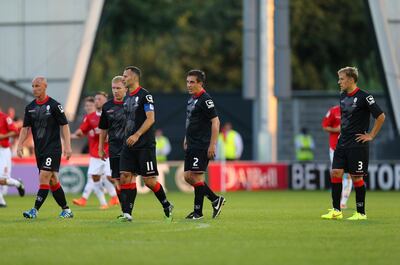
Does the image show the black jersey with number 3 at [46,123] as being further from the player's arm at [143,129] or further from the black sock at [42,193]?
the player's arm at [143,129]

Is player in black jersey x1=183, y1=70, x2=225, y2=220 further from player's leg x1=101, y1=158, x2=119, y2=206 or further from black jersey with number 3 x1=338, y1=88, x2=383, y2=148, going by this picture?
player's leg x1=101, y1=158, x2=119, y2=206

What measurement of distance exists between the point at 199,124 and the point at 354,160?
2.34m

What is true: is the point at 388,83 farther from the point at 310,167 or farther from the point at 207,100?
the point at 207,100

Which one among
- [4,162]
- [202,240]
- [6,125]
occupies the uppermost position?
[6,125]

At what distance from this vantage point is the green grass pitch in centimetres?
1034

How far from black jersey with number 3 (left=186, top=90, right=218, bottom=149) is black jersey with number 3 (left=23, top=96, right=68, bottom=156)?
193 centimetres

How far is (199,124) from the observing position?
15.6 m

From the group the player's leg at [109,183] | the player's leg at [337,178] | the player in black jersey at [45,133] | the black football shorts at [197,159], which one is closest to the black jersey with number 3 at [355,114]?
the player's leg at [337,178]

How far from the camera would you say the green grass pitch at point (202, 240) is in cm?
1034

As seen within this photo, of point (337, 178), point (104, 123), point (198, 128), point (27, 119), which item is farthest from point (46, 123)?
point (337, 178)

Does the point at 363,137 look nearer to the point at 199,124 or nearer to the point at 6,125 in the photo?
the point at 199,124

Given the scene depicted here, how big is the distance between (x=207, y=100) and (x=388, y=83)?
69.4ft

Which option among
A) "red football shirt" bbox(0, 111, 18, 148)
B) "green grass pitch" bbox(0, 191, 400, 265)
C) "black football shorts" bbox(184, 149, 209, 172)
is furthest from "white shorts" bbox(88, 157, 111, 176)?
"black football shorts" bbox(184, 149, 209, 172)

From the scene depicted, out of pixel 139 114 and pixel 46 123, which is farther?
pixel 46 123
